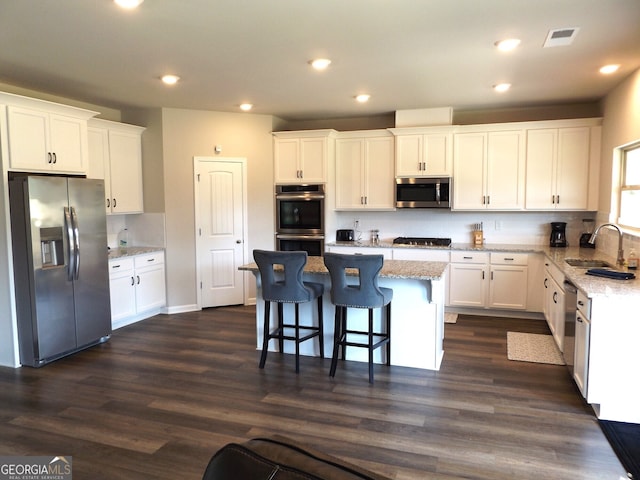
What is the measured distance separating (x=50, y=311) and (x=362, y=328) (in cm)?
292

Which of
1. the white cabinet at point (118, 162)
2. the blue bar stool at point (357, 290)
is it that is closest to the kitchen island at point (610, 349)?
the blue bar stool at point (357, 290)

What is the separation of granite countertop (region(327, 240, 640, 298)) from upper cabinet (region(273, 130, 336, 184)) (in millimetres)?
1040

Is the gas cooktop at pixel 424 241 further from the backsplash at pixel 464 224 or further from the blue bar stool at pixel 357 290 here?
the blue bar stool at pixel 357 290

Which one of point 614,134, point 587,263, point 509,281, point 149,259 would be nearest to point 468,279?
point 509,281

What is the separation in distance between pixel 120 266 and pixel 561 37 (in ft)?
16.0

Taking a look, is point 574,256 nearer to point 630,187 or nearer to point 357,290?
point 630,187

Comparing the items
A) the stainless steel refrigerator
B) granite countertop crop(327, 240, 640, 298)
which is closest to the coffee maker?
granite countertop crop(327, 240, 640, 298)

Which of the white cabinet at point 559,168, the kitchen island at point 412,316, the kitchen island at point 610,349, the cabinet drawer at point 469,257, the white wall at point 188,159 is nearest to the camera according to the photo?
the kitchen island at point 610,349

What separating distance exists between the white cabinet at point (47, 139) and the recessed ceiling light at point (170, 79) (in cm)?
99

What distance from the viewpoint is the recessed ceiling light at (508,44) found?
10.9ft

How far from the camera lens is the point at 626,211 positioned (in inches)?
183

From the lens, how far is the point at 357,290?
12.0ft

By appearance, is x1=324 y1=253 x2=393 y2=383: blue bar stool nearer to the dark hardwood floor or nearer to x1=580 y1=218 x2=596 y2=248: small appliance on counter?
the dark hardwood floor

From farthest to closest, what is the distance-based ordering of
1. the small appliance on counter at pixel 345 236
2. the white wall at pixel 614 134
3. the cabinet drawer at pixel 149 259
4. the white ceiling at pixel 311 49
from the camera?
the small appliance on counter at pixel 345 236, the cabinet drawer at pixel 149 259, the white wall at pixel 614 134, the white ceiling at pixel 311 49
